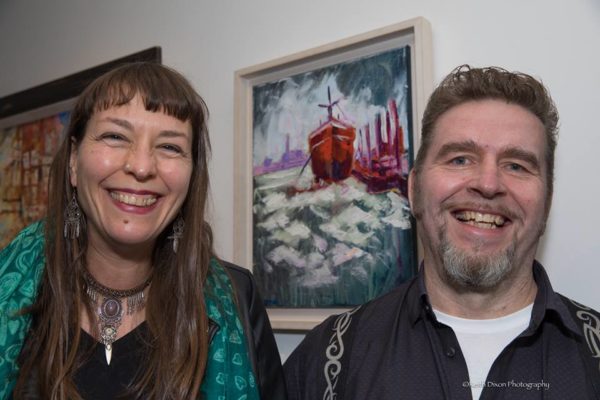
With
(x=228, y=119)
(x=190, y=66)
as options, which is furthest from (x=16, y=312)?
(x=190, y=66)

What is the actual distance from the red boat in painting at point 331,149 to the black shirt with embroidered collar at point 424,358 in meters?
0.36

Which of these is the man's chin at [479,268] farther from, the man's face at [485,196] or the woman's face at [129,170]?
the woman's face at [129,170]

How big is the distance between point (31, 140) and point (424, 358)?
5.51 feet

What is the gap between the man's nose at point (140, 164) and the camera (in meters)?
1.14

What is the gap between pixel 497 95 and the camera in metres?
1.22

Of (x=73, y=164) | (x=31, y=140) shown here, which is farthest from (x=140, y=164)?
(x=31, y=140)

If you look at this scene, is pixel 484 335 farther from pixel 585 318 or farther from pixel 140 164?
pixel 140 164

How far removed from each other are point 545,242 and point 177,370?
2.69 feet

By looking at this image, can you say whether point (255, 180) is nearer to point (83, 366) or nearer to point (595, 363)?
point (83, 366)

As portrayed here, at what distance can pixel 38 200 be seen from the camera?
7.05 feet

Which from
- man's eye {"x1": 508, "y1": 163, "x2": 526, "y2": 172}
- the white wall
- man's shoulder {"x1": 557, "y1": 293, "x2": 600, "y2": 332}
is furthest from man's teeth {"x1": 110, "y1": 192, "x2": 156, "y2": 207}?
man's shoulder {"x1": 557, "y1": 293, "x2": 600, "y2": 332}

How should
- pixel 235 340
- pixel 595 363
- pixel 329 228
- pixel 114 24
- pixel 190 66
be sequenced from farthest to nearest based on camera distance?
A: pixel 114 24 < pixel 190 66 < pixel 329 228 < pixel 235 340 < pixel 595 363

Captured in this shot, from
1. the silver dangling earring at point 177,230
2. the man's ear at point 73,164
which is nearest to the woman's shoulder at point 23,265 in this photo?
the man's ear at point 73,164

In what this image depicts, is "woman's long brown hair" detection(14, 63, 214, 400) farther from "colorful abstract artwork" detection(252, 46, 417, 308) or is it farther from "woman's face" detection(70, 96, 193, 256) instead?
"colorful abstract artwork" detection(252, 46, 417, 308)
